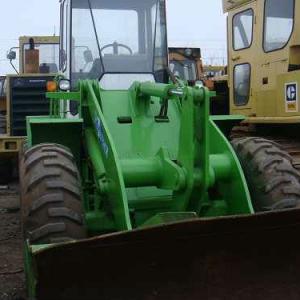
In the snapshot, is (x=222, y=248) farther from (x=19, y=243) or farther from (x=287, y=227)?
(x=19, y=243)

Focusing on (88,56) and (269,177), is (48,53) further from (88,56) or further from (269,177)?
(269,177)

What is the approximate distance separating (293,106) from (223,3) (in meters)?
2.52

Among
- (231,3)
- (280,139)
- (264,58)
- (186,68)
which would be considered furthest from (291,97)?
(186,68)

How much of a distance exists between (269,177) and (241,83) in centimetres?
362

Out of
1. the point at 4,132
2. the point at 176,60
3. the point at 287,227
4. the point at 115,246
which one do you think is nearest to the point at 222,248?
the point at 287,227

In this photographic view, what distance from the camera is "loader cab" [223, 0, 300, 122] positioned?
6781 millimetres

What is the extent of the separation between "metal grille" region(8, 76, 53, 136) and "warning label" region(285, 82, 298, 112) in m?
5.20

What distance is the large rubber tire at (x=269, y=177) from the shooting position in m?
4.51

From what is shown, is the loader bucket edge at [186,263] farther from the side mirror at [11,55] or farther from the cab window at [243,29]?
the side mirror at [11,55]

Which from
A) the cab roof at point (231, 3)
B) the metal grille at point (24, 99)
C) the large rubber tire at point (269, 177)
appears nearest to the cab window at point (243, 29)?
the cab roof at point (231, 3)

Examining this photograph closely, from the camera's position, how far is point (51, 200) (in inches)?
158

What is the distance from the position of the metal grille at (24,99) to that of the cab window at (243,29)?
388 centimetres

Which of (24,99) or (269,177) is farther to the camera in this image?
(24,99)

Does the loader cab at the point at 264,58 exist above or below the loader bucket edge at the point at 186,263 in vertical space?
above
